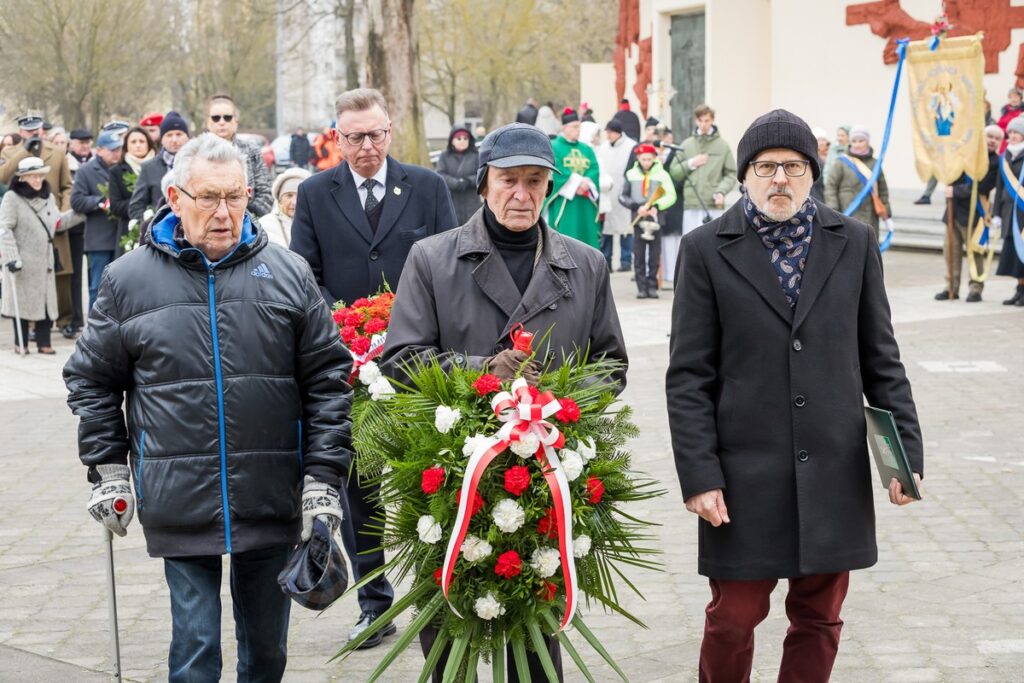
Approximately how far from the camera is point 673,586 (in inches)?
265

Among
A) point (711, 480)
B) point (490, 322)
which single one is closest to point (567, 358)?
point (490, 322)

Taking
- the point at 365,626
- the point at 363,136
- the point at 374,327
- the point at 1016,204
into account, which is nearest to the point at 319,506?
the point at 374,327

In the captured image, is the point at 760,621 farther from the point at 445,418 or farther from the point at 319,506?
the point at 319,506

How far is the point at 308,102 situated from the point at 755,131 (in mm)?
75118

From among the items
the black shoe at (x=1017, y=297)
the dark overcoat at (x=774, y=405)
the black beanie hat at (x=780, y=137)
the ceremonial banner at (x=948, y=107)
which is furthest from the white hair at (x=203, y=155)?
the black shoe at (x=1017, y=297)

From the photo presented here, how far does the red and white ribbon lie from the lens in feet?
13.1

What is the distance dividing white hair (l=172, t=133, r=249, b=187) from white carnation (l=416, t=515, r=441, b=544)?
3.90 feet

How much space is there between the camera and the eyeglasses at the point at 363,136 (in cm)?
609

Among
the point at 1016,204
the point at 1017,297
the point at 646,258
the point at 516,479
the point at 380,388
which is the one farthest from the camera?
the point at 646,258

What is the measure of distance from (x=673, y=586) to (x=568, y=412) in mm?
2922

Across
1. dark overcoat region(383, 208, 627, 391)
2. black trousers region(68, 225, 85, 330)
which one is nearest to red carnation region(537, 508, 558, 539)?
dark overcoat region(383, 208, 627, 391)

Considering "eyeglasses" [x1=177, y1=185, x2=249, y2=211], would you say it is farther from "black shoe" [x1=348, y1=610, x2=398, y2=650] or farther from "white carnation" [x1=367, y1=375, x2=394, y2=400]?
"black shoe" [x1=348, y1=610, x2=398, y2=650]

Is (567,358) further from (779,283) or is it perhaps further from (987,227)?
(987,227)

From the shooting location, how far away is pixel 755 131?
4.34 m
